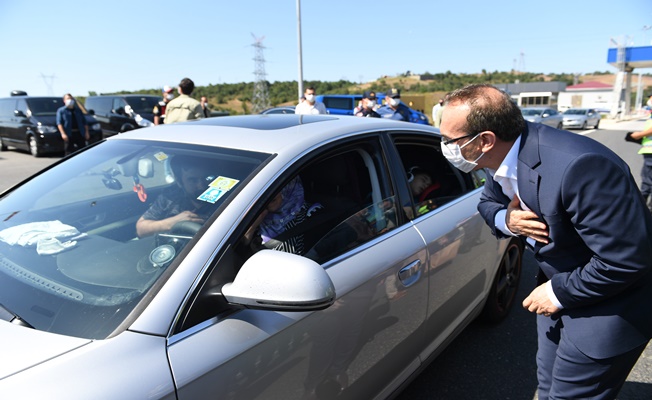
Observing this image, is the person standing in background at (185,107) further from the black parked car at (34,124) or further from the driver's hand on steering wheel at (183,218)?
the black parked car at (34,124)

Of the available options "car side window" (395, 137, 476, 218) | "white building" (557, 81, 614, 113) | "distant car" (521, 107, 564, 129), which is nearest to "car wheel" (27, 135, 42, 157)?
"car side window" (395, 137, 476, 218)

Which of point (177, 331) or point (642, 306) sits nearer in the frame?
point (177, 331)

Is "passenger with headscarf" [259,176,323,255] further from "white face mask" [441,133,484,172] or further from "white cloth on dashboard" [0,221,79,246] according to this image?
"white cloth on dashboard" [0,221,79,246]

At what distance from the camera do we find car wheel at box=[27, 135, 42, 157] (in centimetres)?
1262

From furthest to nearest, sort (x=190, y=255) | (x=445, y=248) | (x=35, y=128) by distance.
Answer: (x=35, y=128) → (x=445, y=248) → (x=190, y=255)

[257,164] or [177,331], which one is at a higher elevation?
[257,164]

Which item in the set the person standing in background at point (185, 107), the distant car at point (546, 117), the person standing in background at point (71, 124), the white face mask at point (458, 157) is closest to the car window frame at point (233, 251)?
the white face mask at point (458, 157)

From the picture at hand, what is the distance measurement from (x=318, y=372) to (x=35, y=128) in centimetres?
1390

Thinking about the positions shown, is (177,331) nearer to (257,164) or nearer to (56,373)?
(56,373)

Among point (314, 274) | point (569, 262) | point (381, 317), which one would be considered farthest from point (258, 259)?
point (569, 262)

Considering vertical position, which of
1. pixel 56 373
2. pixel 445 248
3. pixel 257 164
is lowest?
pixel 445 248

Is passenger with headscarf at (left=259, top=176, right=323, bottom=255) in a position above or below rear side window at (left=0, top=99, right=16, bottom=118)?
below

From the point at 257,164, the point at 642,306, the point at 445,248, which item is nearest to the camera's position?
the point at 642,306

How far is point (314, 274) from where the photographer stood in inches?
51.4
